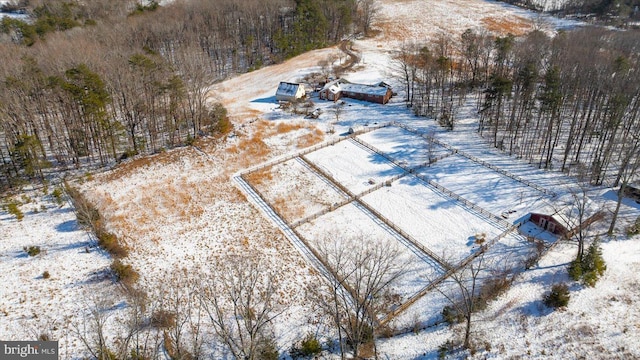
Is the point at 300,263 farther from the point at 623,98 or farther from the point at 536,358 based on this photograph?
the point at 623,98

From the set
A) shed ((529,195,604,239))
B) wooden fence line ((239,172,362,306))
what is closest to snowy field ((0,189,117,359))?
wooden fence line ((239,172,362,306))

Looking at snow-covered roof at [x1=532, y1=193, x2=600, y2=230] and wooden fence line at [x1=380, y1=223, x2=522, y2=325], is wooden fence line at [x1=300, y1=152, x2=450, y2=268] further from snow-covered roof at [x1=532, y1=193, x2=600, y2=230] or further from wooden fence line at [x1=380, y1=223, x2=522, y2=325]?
snow-covered roof at [x1=532, y1=193, x2=600, y2=230]

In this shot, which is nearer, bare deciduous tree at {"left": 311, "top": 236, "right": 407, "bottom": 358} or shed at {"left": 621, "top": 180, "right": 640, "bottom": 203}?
bare deciduous tree at {"left": 311, "top": 236, "right": 407, "bottom": 358}

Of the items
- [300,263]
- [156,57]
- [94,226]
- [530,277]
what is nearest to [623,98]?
[530,277]

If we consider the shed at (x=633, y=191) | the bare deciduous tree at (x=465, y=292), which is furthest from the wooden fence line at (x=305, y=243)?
the shed at (x=633, y=191)

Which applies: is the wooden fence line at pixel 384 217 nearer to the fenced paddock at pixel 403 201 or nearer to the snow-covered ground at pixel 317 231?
the fenced paddock at pixel 403 201

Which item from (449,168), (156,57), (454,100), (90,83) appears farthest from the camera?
(454,100)
